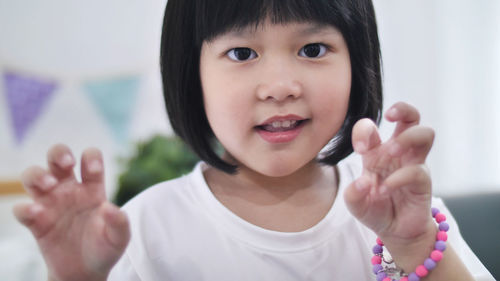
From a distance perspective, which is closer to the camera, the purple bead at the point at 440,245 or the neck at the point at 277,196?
the purple bead at the point at 440,245

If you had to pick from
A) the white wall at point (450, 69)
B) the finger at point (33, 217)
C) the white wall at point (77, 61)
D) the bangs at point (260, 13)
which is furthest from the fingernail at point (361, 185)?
the white wall at point (77, 61)

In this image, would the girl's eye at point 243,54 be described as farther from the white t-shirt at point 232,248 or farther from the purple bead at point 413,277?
the purple bead at point 413,277

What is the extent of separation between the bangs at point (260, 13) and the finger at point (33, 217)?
1.11 ft

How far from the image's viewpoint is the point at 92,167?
53cm

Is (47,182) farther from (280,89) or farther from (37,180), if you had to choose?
(280,89)

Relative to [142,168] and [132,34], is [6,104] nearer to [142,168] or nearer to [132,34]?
[132,34]

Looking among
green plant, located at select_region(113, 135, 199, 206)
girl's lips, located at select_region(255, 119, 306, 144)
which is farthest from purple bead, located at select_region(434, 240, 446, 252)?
green plant, located at select_region(113, 135, 199, 206)

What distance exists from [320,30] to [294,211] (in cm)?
29

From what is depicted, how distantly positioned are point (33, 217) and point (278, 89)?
333mm

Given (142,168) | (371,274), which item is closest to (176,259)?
(371,274)

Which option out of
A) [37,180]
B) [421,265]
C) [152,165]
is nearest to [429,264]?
[421,265]

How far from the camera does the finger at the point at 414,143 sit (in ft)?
1.66

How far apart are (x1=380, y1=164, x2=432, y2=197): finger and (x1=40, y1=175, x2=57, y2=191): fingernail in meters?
0.37

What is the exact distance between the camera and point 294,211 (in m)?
0.77
